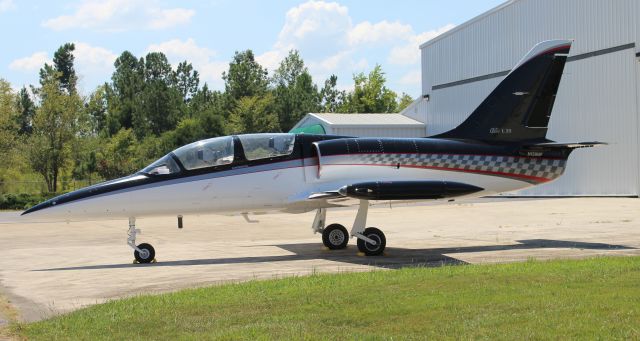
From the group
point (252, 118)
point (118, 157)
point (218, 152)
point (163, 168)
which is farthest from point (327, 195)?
point (252, 118)

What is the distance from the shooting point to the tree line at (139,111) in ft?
182

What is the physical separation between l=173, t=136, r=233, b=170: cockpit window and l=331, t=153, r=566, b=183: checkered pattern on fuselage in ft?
6.83

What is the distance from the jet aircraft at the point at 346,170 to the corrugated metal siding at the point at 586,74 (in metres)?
16.3

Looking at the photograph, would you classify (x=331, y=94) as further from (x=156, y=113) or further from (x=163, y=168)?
(x=163, y=168)

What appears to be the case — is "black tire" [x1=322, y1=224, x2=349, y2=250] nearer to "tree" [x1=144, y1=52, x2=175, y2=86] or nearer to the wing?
the wing

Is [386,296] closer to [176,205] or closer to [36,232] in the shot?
[176,205]

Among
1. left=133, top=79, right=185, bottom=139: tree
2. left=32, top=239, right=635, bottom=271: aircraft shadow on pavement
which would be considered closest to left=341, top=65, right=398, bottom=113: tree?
left=133, top=79, right=185, bottom=139: tree

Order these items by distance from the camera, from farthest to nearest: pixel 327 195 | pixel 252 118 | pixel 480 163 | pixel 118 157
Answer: pixel 252 118 → pixel 118 157 → pixel 480 163 → pixel 327 195

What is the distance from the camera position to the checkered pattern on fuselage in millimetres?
15031

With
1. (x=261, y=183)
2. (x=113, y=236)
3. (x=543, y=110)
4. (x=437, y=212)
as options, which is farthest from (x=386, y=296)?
(x=437, y=212)

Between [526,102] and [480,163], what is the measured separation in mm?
1731

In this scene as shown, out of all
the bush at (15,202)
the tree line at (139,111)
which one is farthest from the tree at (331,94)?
the bush at (15,202)

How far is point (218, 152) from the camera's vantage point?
14.5 m

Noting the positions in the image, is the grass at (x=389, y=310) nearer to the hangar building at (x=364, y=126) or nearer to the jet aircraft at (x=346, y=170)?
the jet aircraft at (x=346, y=170)
